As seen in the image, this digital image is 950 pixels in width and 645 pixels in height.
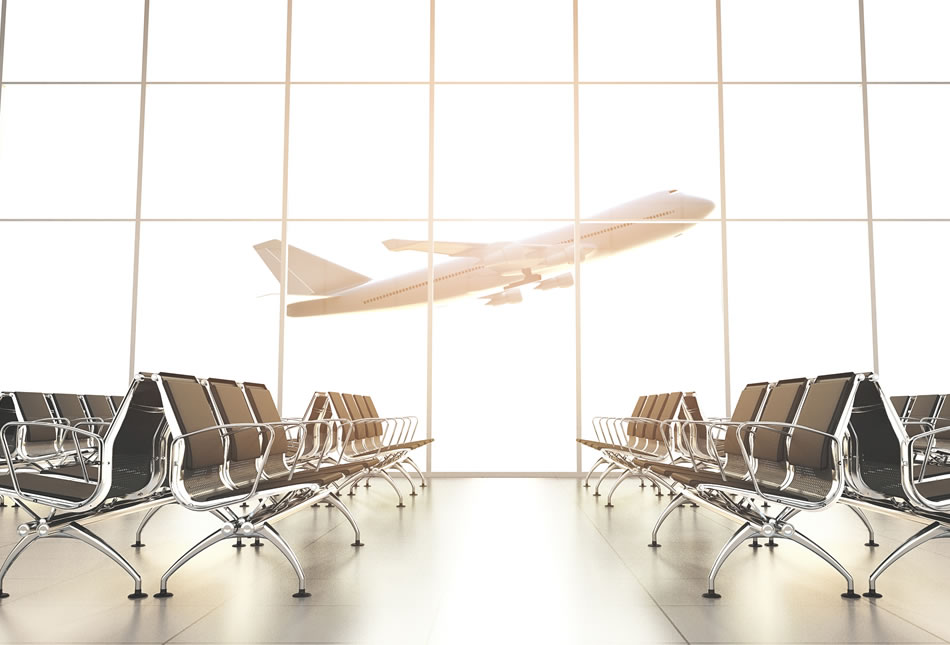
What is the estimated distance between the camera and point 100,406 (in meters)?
5.71

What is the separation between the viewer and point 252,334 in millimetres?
8773

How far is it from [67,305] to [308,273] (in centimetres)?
286

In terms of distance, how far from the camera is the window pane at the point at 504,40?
364 inches

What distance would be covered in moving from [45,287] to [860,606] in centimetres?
906

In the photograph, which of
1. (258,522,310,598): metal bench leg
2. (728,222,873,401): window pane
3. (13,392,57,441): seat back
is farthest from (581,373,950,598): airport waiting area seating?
(728,222,873,401): window pane

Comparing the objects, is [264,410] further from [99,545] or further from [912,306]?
[912,306]

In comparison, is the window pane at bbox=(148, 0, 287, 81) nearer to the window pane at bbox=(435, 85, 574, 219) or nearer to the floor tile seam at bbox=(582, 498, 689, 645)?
the window pane at bbox=(435, 85, 574, 219)

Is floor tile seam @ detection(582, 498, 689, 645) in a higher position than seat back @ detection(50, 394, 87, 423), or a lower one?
lower

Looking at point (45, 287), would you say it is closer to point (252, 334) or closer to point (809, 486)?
point (252, 334)

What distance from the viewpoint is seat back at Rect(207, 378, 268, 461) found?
3.65m

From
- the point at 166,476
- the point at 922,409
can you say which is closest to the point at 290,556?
the point at 166,476

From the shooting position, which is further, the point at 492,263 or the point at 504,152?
the point at 504,152

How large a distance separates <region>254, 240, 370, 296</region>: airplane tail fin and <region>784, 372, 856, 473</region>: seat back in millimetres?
6215

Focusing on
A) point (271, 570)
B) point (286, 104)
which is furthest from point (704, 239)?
point (271, 570)
